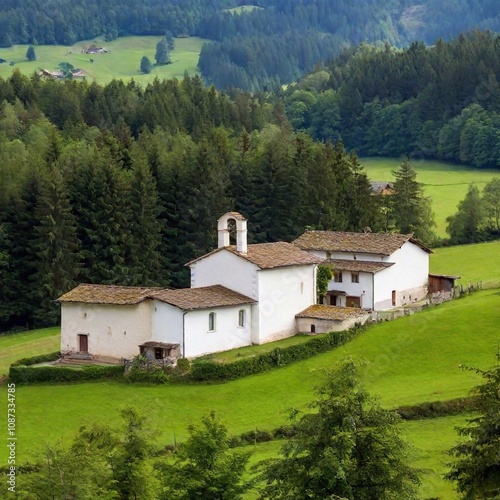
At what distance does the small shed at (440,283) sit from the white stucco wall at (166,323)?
Answer: 21511mm

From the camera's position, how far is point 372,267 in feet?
→ 235

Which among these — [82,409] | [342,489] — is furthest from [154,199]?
[342,489]

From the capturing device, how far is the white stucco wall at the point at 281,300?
212ft

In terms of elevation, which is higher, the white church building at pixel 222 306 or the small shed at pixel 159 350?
the white church building at pixel 222 306

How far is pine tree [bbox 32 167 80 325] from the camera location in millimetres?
83750

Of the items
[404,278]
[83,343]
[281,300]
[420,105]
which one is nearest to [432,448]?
[281,300]

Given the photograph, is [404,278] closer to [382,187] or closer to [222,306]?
[222,306]

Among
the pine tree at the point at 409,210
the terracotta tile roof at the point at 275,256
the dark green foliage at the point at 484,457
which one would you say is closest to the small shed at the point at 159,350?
the terracotta tile roof at the point at 275,256

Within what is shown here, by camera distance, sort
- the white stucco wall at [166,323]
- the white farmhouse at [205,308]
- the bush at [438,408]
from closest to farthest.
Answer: the bush at [438,408], the white stucco wall at [166,323], the white farmhouse at [205,308]

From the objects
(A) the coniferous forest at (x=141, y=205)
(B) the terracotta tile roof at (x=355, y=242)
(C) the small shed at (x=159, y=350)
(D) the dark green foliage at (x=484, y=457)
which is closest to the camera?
(D) the dark green foliage at (x=484, y=457)

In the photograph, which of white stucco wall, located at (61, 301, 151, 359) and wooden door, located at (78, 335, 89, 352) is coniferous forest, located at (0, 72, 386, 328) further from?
wooden door, located at (78, 335, 89, 352)

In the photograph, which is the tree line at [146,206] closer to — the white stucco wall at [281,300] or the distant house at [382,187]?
the distant house at [382,187]

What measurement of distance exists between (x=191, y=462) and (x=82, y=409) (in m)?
18.7

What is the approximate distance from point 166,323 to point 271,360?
5641mm
